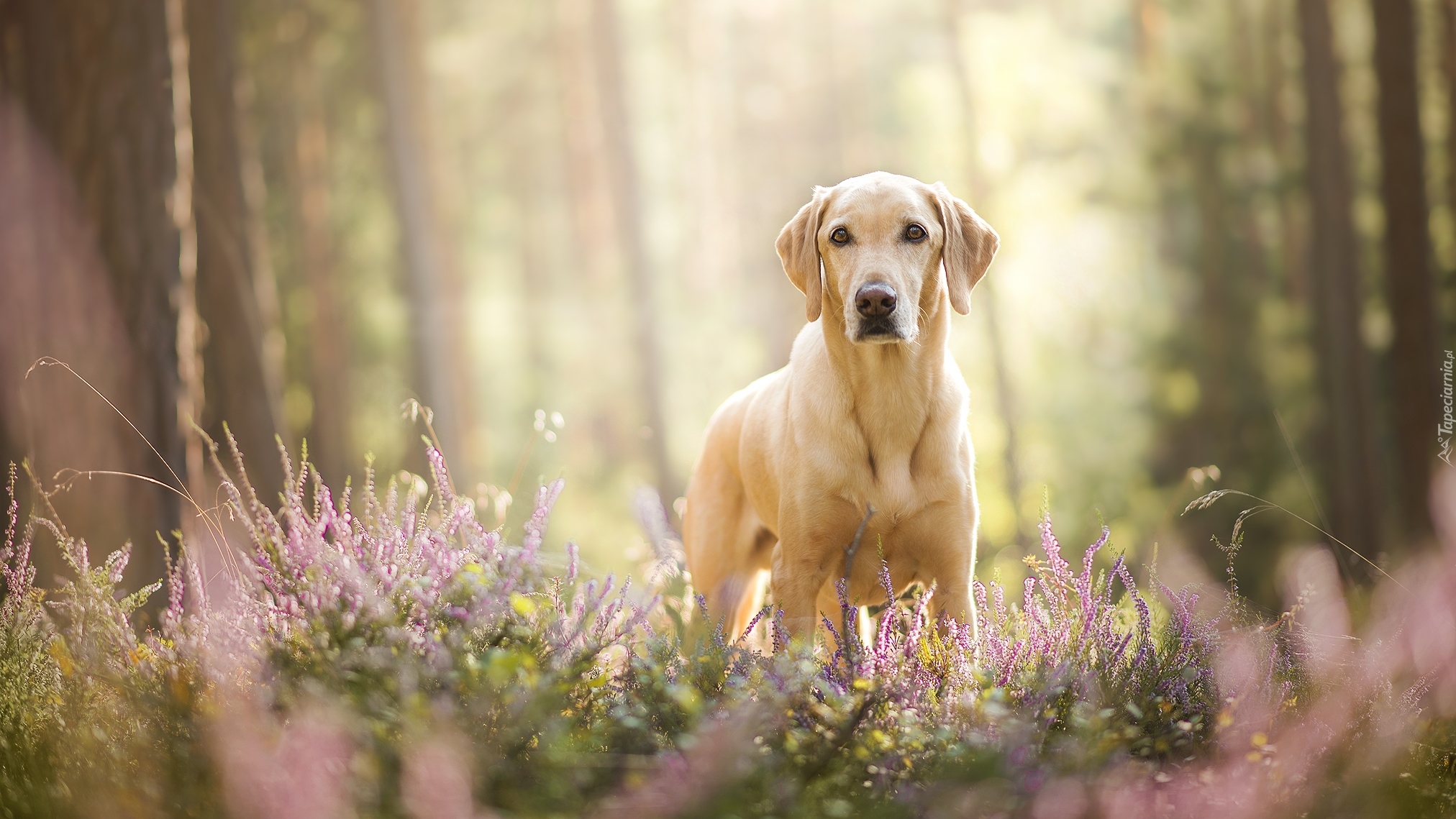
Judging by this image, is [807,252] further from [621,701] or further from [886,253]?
[621,701]

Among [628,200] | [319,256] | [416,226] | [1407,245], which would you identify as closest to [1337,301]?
[1407,245]

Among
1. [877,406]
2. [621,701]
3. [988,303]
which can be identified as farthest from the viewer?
[988,303]

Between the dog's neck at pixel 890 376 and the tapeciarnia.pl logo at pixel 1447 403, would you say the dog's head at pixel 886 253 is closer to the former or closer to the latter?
the dog's neck at pixel 890 376

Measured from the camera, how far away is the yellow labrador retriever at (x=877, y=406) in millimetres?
3887

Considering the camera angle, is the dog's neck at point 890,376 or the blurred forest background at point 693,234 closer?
the dog's neck at point 890,376

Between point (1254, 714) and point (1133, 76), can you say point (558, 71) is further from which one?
point (1254, 714)

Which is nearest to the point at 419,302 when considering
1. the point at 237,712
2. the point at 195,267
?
the point at 195,267

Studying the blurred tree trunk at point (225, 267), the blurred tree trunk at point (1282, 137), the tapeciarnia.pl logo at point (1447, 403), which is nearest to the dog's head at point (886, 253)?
the tapeciarnia.pl logo at point (1447, 403)

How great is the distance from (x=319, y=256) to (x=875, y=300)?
18.7m

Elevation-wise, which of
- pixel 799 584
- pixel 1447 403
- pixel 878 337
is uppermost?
pixel 878 337

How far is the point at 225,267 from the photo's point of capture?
9.07 m

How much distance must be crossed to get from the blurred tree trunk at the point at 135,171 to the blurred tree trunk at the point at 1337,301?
11591 mm

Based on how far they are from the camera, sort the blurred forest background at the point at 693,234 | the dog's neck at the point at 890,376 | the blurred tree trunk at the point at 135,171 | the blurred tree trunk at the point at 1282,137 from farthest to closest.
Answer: the blurred tree trunk at the point at 1282,137, the blurred forest background at the point at 693,234, the blurred tree trunk at the point at 135,171, the dog's neck at the point at 890,376

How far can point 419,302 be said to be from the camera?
15.6 m
